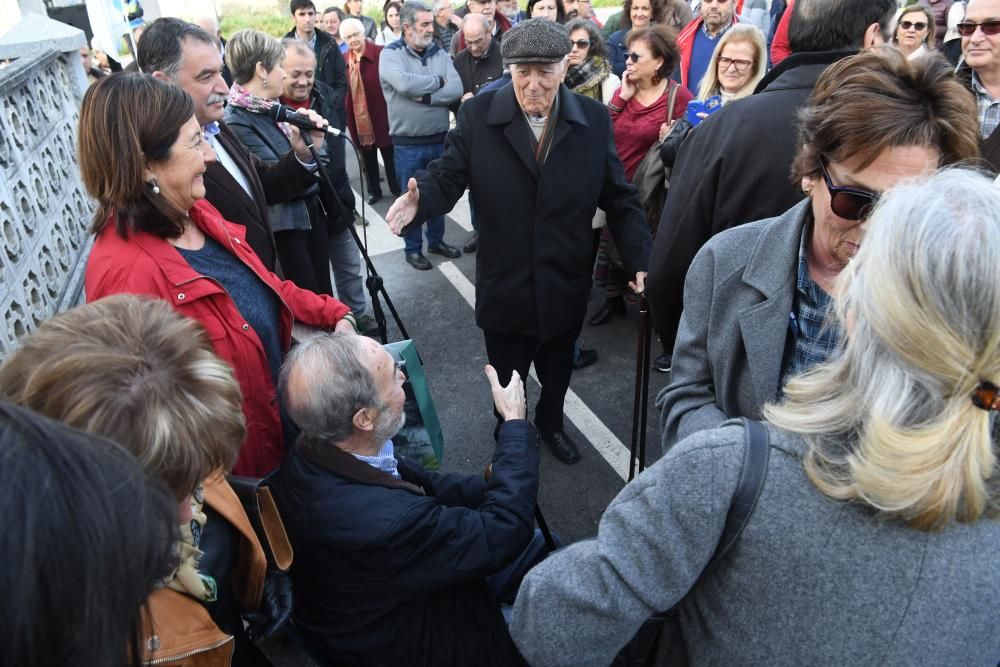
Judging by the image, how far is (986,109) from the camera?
3.17 meters

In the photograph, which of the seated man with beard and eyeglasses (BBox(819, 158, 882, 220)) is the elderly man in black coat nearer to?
the seated man with beard

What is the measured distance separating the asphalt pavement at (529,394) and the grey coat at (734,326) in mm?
1361

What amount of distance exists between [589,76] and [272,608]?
4076mm

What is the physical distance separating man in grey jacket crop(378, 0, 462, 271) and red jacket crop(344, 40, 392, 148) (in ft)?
2.04

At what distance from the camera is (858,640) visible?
90cm

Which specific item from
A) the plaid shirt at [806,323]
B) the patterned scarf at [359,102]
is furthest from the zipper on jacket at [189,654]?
the patterned scarf at [359,102]

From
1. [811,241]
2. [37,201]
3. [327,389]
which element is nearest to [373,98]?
[37,201]

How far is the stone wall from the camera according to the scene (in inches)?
88.7

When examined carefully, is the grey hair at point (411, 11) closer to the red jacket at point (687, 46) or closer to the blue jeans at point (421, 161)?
the blue jeans at point (421, 161)

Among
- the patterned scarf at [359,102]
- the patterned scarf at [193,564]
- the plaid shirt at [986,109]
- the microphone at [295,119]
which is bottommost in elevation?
the patterned scarf at [359,102]

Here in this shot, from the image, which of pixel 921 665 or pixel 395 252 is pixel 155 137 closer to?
pixel 921 665

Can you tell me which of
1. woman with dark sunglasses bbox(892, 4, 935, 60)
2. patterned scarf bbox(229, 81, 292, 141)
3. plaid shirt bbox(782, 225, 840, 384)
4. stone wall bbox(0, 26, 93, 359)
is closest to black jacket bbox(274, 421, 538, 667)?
plaid shirt bbox(782, 225, 840, 384)

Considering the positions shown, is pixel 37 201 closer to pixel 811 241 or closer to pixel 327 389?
pixel 327 389

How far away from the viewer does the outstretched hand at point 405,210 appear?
255cm
